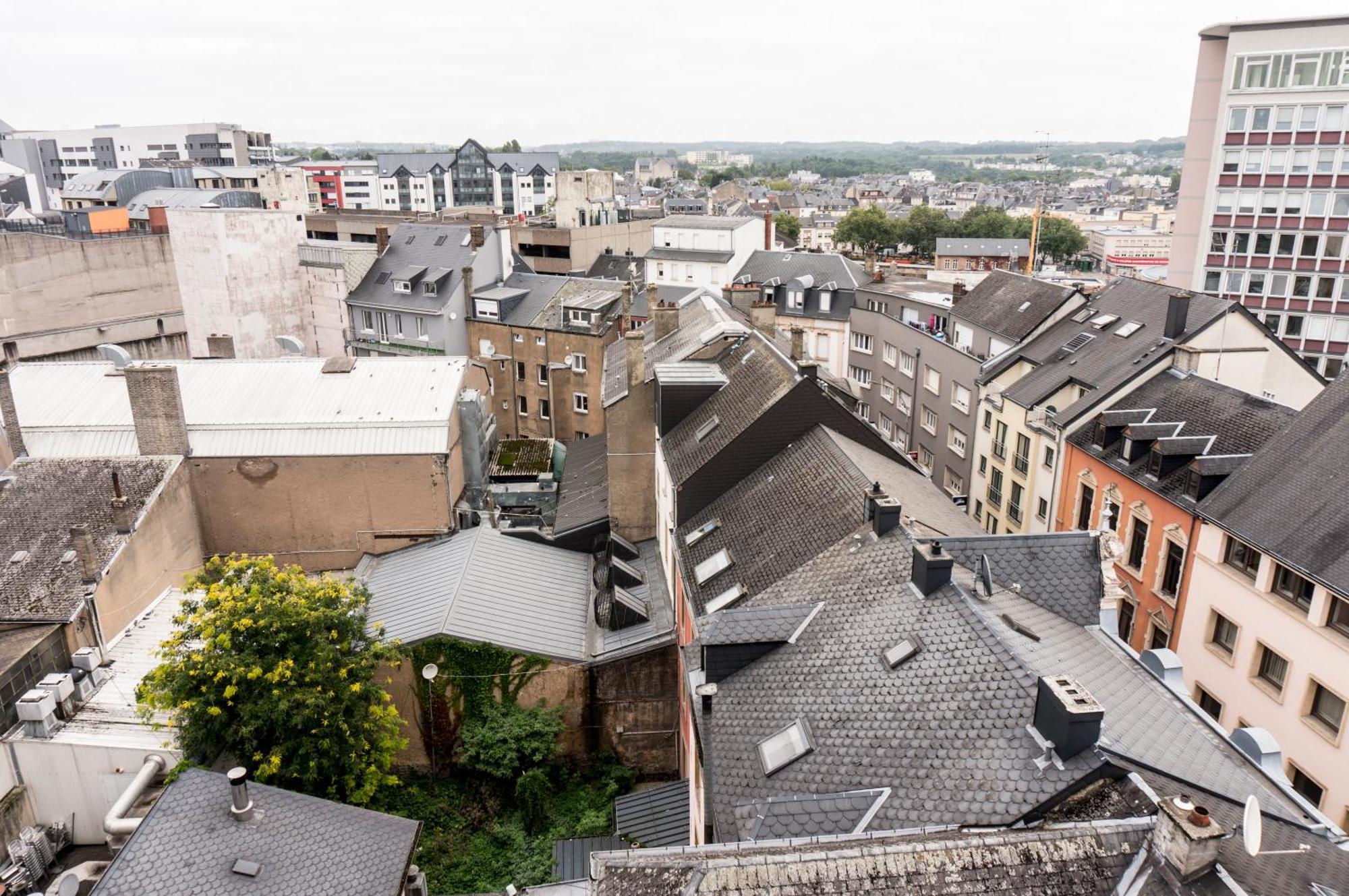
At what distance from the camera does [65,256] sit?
5581cm

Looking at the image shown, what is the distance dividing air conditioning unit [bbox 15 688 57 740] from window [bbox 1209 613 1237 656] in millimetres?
33620

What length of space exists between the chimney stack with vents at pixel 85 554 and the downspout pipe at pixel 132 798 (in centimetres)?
633

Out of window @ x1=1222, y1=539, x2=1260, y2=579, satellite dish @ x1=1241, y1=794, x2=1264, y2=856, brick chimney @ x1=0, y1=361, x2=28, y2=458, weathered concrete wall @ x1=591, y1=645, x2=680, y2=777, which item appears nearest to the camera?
satellite dish @ x1=1241, y1=794, x2=1264, y2=856

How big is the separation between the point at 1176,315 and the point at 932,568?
22925mm

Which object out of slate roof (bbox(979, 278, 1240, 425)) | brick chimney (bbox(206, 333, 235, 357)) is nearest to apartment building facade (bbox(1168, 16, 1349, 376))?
slate roof (bbox(979, 278, 1240, 425))

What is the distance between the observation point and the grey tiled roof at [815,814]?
1352 centimetres

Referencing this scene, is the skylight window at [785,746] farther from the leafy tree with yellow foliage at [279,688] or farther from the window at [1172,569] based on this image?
the window at [1172,569]

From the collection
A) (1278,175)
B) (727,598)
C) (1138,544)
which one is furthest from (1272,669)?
(1278,175)

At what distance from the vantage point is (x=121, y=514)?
27281 millimetres

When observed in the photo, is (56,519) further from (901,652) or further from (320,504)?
(901,652)

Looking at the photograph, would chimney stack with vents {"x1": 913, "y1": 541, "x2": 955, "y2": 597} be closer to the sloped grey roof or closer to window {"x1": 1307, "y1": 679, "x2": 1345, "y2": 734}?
window {"x1": 1307, "y1": 679, "x2": 1345, "y2": 734}

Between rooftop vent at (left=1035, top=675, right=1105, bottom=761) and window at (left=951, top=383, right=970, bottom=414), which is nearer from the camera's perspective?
rooftop vent at (left=1035, top=675, right=1105, bottom=761)

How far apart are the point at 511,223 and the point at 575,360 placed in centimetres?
4211

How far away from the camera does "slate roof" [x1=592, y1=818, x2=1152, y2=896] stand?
35.4 feet
